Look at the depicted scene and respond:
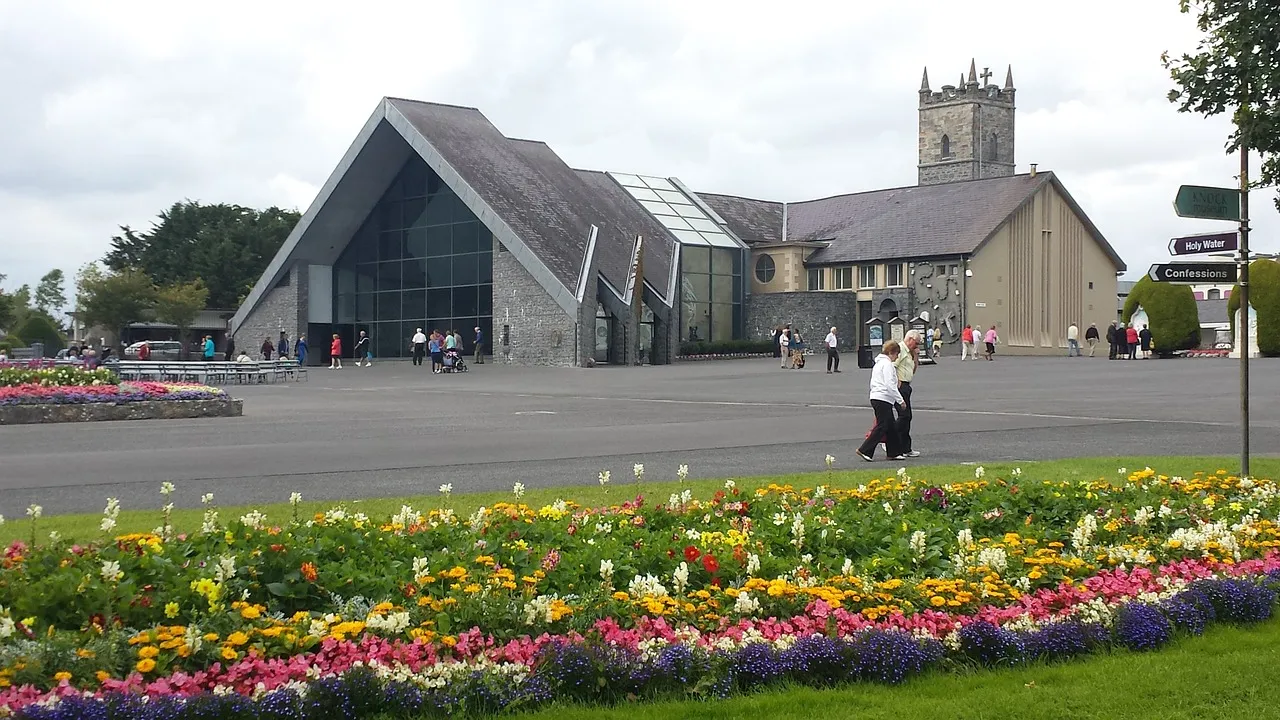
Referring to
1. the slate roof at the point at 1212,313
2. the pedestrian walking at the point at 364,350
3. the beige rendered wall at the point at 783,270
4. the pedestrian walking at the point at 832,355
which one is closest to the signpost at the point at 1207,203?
the pedestrian walking at the point at 832,355

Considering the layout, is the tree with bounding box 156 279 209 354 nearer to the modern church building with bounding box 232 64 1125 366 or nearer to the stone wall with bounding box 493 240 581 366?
the modern church building with bounding box 232 64 1125 366

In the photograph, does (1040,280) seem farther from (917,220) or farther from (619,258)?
(619,258)

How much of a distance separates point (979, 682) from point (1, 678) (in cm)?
419

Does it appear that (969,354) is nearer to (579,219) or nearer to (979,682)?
(579,219)

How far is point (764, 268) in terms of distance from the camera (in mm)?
66625

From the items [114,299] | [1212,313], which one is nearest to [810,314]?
[114,299]

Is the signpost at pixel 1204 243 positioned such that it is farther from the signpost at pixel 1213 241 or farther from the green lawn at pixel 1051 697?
the green lawn at pixel 1051 697

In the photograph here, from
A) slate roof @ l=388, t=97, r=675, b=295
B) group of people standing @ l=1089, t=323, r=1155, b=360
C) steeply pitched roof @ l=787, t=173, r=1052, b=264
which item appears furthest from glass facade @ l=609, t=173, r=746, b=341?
group of people standing @ l=1089, t=323, r=1155, b=360

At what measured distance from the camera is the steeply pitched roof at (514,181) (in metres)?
50.3

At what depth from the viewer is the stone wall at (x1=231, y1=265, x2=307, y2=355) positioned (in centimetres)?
5997

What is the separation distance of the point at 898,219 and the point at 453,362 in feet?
90.4

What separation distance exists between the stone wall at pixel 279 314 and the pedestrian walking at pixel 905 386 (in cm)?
4491

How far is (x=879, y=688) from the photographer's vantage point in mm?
5840

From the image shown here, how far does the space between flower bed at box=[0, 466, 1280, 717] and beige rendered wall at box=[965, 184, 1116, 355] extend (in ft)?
175
